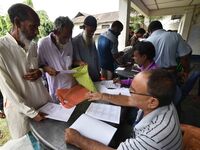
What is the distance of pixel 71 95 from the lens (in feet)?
5.43

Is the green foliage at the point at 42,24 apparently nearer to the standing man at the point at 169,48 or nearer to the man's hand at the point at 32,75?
the standing man at the point at 169,48

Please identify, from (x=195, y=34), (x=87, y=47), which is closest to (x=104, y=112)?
(x=87, y=47)

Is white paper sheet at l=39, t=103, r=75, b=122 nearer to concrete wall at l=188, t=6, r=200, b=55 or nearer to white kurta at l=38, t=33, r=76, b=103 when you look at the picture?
white kurta at l=38, t=33, r=76, b=103

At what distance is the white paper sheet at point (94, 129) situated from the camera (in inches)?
42.2

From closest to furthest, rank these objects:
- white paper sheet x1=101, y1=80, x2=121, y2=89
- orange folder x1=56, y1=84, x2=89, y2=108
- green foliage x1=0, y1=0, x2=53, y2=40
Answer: orange folder x1=56, y1=84, x2=89, y2=108 → white paper sheet x1=101, y1=80, x2=121, y2=89 → green foliage x1=0, y1=0, x2=53, y2=40

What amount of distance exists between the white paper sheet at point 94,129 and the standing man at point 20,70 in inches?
12.4

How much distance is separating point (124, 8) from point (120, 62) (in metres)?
2.04

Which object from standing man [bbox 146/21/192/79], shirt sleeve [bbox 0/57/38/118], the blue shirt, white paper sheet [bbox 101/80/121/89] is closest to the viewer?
shirt sleeve [bbox 0/57/38/118]

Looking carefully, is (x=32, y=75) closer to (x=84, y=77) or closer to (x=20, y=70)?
(x=20, y=70)

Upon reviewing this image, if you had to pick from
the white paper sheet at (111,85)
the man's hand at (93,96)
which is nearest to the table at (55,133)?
the man's hand at (93,96)

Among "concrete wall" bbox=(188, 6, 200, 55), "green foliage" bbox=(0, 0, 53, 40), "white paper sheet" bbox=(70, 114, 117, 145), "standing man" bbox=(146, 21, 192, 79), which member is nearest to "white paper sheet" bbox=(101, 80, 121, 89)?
"white paper sheet" bbox=(70, 114, 117, 145)

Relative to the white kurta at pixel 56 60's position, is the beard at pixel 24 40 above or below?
above

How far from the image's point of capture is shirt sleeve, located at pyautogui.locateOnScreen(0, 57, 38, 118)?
1155mm

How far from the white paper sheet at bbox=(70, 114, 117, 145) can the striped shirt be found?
193 mm
